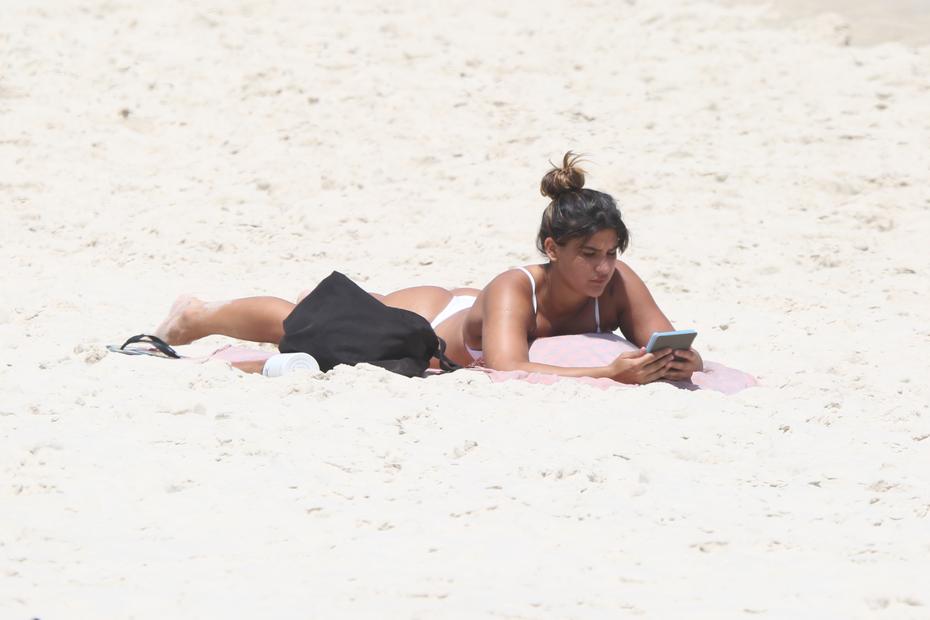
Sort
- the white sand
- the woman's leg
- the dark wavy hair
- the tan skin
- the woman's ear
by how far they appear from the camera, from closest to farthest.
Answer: the white sand → the tan skin → the dark wavy hair → the woman's ear → the woman's leg

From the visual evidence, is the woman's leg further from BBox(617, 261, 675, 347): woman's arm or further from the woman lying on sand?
BBox(617, 261, 675, 347): woman's arm

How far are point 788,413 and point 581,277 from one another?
95cm

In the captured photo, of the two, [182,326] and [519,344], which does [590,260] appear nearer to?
[519,344]

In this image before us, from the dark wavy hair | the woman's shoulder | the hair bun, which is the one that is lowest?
the woman's shoulder

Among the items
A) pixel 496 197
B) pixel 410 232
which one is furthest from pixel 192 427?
pixel 496 197

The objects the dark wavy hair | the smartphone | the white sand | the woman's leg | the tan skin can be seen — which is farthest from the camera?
the woman's leg

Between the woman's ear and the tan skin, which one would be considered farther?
the woman's ear

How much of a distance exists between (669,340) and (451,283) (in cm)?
216

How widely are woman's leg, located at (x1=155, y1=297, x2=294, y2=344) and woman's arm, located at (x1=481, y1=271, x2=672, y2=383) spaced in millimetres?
849

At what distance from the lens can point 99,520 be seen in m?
3.06

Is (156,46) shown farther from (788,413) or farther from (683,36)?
(788,413)

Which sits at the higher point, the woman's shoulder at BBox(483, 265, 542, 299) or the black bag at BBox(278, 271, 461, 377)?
the woman's shoulder at BBox(483, 265, 542, 299)

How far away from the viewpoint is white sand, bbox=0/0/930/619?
286 cm

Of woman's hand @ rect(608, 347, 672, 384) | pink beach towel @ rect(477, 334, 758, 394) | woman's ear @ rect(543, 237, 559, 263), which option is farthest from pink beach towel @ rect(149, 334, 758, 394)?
woman's ear @ rect(543, 237, 559, 263)
